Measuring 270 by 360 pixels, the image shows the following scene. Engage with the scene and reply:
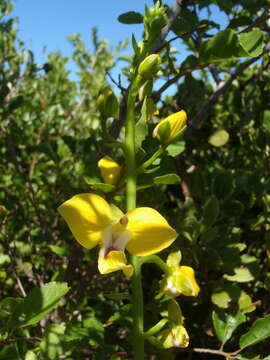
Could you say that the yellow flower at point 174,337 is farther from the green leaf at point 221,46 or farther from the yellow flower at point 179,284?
the green leaf at point 221,46

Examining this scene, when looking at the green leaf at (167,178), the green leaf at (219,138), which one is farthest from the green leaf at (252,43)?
the green leaf at (219,138)

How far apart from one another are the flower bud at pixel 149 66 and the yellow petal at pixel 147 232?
0.24 m

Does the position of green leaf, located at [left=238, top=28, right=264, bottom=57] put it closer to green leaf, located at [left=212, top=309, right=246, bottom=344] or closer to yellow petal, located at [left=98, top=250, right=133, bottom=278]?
yellow petal, located at [left=98, top=250, right=133, bottom=278]

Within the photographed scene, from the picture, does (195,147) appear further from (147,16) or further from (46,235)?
(147,16)

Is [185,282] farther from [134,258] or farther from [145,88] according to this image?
[145,88]

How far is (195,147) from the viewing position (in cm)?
157

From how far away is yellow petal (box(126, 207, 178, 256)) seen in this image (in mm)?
709

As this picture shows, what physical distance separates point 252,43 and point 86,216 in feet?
1.49

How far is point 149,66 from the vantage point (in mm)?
754

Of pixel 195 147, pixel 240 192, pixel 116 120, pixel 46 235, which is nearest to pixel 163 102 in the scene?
pixel 195 147

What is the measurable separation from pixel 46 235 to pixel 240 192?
673mm

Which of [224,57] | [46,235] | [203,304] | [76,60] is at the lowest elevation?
[203,304]

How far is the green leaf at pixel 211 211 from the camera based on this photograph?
1.07m

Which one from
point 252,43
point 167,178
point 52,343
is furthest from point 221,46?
point 52,343
